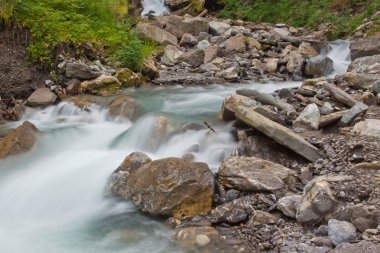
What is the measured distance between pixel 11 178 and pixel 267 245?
4.04m

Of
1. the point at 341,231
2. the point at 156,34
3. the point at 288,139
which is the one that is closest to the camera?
the point at 341,231

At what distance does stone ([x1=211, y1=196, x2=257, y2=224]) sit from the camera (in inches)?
192

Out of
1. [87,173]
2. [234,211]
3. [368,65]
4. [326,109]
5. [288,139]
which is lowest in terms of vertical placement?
[87,173]

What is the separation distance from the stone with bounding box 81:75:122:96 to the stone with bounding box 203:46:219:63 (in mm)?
3761

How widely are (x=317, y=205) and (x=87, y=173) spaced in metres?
3.44

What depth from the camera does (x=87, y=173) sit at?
251 inches

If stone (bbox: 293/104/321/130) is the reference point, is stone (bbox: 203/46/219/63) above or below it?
above

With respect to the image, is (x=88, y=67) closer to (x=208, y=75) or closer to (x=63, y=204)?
(x=208, y=75)

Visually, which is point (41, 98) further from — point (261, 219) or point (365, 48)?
point (365, 48)

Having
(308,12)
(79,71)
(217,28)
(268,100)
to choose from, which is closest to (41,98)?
(79,71)

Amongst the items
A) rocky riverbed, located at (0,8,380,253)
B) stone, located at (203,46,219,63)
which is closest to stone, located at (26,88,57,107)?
rocky riverbed, located at (0,8,380,253)

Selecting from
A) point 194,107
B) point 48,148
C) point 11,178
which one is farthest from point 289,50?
point 11,178

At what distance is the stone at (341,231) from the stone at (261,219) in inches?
27.3

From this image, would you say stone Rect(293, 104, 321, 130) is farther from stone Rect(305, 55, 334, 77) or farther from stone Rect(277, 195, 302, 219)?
stone Rect(305, 55, 334, 77)
